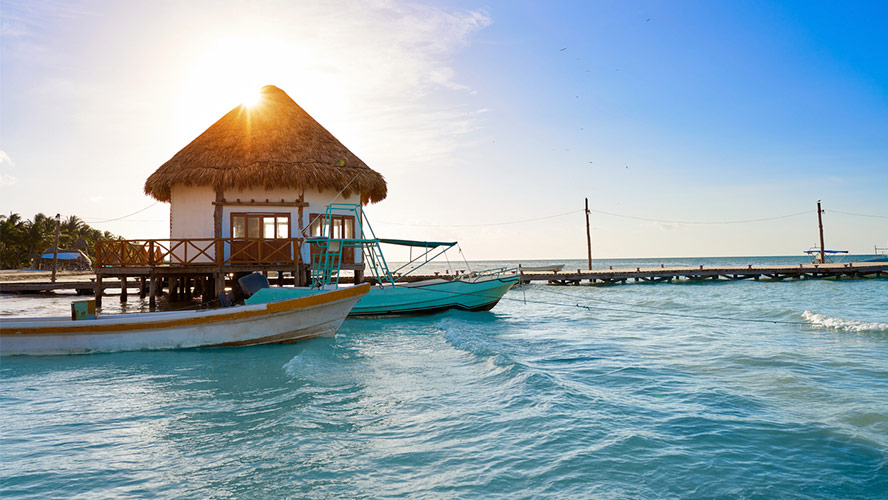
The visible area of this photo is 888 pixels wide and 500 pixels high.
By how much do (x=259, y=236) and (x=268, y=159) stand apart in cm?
250

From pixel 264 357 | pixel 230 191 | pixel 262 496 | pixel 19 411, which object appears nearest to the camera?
pixel 262 496

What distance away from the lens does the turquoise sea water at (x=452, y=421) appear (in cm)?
418

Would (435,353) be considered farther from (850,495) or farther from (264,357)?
(850,495)

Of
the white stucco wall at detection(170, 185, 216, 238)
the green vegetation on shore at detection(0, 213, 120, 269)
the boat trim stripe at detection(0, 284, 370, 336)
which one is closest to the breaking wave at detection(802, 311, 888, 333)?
the boat trim stripe at detection(0, 284, 370, 336)

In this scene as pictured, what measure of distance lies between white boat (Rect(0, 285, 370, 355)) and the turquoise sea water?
10.5 inches

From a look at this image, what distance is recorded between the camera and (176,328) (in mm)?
9766

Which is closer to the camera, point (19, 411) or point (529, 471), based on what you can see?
point (529, 471)

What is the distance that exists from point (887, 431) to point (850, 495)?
6.57ft

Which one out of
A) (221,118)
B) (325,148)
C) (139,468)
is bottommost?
(139,468)

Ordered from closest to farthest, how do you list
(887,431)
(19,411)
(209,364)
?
(887,431), (19,411), (209,364)

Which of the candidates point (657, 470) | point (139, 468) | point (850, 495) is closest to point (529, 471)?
point (657, 470)

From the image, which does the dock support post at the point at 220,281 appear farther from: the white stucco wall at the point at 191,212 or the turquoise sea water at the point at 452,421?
the turquoise sea water at the point at 452,421

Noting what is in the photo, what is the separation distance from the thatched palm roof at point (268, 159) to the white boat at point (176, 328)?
643 centimetres

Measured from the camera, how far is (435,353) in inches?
396
